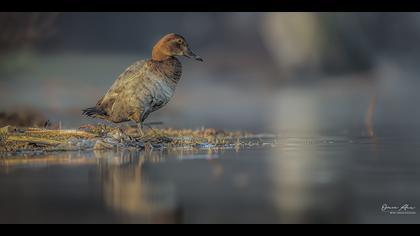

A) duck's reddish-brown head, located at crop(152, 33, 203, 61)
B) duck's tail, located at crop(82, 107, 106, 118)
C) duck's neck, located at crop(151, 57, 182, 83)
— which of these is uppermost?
duck's reddish-brown head, located at crop(152, 33, 203, 61)

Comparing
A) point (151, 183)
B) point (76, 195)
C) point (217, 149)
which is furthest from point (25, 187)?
point (217, 149)

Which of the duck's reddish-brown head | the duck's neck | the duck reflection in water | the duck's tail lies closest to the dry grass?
the duck's tail

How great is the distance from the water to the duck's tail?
156 centimetres

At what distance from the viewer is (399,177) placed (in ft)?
28.8

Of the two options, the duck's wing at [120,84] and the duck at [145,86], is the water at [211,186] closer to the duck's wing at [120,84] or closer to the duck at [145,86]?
the duck at [145,86]

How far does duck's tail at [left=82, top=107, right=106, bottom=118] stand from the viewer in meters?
12.6

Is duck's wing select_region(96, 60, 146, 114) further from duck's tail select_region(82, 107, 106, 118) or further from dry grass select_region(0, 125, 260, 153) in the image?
dry grass select_region(0, 125, 260, 153)

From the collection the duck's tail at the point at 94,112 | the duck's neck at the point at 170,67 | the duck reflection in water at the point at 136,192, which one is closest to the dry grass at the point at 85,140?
the duck's tail at the point at 94,112

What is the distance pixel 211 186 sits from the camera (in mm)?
8039

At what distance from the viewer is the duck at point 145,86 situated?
39.8 feet

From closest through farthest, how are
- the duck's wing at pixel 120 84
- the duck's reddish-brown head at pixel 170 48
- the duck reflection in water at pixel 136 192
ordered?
the duck reflection in water at pixel 136 192 < the duck's wing at pixel 120 84 < the duck's reddish-brown head at pixel 170 48

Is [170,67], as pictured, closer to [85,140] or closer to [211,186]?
[85,140]

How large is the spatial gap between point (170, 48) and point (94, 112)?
5.67ft
